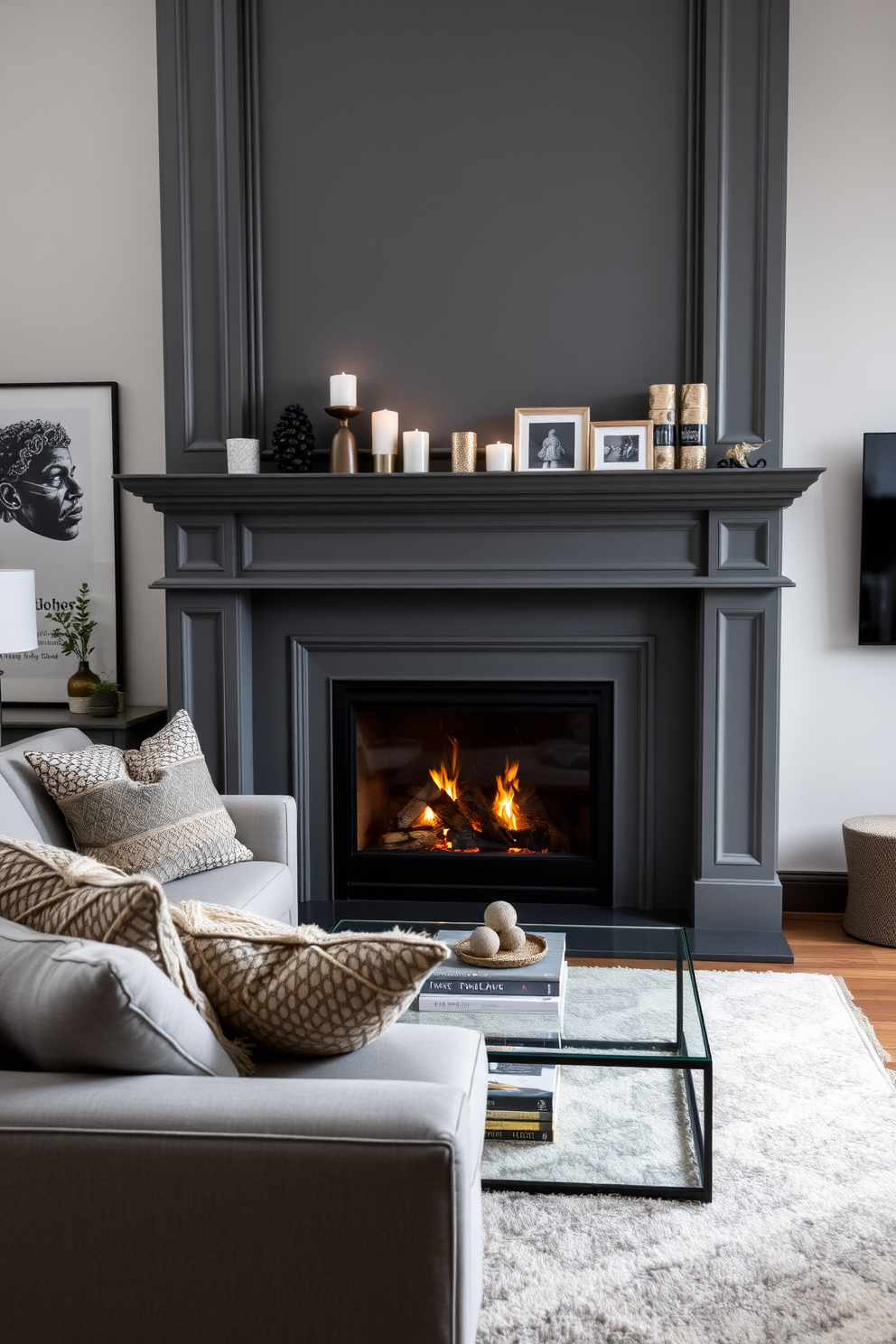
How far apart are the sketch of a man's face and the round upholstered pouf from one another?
303 centimetres

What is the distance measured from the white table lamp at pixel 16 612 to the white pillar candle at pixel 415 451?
123cm

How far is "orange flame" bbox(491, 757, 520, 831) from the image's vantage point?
12.8 ft

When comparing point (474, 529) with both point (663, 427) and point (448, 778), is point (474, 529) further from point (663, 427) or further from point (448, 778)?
point (448, 778)

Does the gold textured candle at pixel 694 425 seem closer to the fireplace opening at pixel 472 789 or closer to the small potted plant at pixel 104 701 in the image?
the fireplace opening at pixel 472 789

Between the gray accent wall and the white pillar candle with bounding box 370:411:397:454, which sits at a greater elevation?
the gray accent wall

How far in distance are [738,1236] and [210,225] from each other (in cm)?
326

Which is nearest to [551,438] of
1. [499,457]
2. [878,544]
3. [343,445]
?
[499,457]

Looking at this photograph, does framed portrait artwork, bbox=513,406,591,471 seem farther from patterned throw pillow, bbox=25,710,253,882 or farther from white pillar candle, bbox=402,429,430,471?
patterned throw pillow, bbox=25,710,253,882

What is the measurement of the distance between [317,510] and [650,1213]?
2.32m

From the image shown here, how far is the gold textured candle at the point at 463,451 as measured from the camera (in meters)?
3.46

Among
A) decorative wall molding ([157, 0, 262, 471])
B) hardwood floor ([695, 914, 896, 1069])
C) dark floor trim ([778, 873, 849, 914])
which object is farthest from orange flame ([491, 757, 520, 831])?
decorative wall molding ([157, 0, 262, 471])

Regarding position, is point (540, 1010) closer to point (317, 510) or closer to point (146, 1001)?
point (146, 1001)

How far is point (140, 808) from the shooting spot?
2.69 metres

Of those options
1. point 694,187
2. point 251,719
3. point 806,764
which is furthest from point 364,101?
point 806,764
